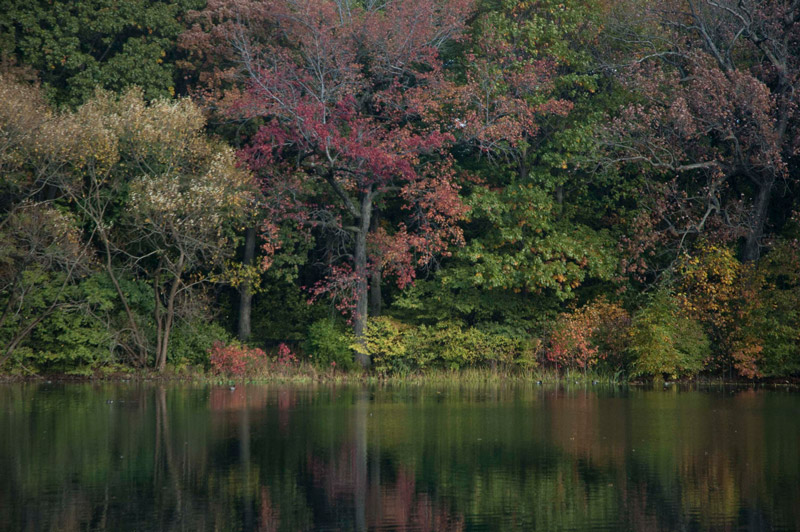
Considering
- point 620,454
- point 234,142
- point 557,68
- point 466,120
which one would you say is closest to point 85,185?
point 234,142

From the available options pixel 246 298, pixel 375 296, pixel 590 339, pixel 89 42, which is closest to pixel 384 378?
pixel 375 296

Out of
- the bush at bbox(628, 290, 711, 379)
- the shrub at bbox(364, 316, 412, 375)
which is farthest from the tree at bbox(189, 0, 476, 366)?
the bush at bbox(628, 290, 711, 379)

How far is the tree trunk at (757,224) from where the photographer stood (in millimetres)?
28172

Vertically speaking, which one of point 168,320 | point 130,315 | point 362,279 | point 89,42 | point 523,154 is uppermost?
point 89,42

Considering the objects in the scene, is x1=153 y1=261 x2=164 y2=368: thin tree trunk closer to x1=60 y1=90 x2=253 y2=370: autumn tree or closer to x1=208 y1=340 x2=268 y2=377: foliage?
x1=60 y1=90 x2=253 y2=370: autumn tree

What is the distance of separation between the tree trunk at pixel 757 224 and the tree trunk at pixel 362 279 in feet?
39.8

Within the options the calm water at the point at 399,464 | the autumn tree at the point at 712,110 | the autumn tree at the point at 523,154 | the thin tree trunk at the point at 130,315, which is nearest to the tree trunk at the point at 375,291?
the autumn tree at the point at 523,154

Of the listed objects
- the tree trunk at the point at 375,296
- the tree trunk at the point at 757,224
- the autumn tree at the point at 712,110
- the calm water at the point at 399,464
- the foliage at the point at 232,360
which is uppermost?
the autumn tree at the point at 712,110

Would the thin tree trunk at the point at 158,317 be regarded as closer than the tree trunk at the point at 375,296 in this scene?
Yes

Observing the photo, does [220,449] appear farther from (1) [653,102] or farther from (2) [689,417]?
(1) [653,102]

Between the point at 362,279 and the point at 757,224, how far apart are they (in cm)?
1257

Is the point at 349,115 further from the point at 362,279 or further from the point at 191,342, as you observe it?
the point at 191,342

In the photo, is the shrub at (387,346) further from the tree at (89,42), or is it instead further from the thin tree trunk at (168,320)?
the tree at (89,42)

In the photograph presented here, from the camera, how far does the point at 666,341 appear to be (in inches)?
1046
